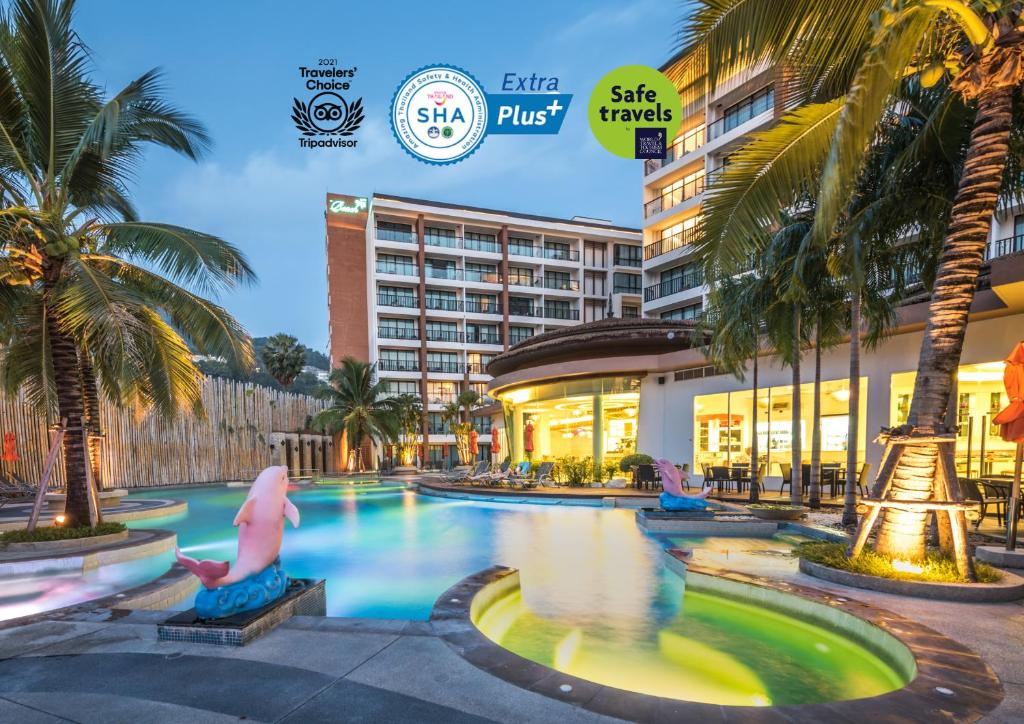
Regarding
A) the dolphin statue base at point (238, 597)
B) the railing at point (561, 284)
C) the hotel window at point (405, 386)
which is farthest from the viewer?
the railing at point (561, 284)

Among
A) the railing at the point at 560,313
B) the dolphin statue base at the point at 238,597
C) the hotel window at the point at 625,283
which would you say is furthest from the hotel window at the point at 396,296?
the dolphin statue base at the point at 238,597

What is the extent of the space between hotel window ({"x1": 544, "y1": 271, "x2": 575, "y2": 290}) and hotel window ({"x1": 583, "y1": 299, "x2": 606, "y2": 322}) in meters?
2.09

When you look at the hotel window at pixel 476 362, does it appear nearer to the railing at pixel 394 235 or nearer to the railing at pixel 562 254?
the railing at pixel 562 254

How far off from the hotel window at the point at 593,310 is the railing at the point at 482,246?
28.8 feet

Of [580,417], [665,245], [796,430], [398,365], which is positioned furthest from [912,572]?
[398,365]

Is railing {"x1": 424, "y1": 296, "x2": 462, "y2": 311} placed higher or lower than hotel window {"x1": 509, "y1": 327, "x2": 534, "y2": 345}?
higher

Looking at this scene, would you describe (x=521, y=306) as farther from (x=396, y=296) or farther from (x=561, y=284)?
(x=396, y=296)

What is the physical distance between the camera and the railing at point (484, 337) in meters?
43.2

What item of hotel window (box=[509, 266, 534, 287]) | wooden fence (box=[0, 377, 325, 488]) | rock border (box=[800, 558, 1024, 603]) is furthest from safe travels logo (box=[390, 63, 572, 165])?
hotel window (box=[509, 266, 534, 287])

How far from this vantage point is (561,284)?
45.5 metres

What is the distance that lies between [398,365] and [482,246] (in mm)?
11743

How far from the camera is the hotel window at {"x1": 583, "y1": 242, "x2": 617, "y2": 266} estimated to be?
46.1 m

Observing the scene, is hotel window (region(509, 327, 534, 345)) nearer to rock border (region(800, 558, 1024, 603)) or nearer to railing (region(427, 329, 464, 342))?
railing (region(427, 329, 464, 342))

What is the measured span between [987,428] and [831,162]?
12428mm
